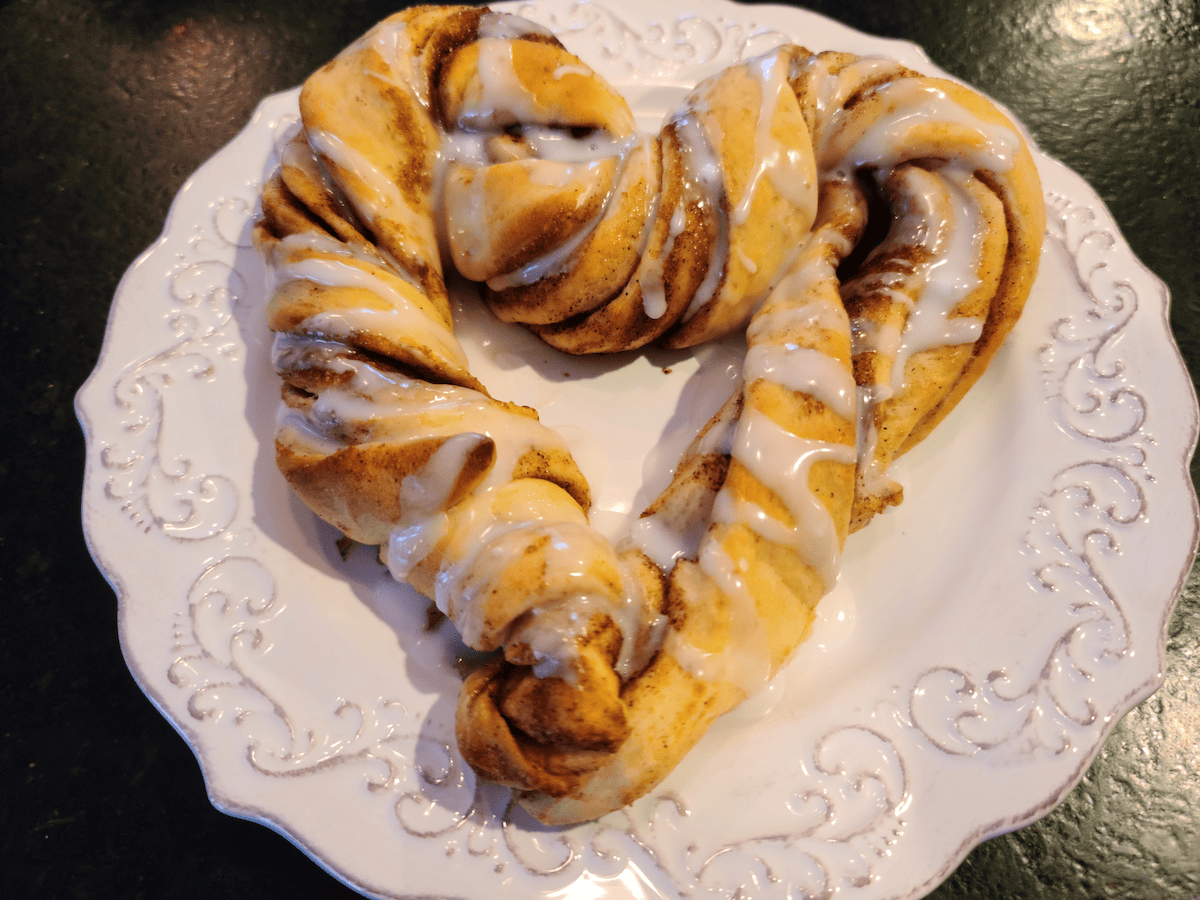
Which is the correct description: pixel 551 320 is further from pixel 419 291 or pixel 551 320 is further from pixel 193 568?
pixel 193 568

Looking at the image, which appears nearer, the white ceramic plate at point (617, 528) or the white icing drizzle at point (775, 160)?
the white ceramic plate at point (617, 528)

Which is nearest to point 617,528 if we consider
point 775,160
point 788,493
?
point 788,493

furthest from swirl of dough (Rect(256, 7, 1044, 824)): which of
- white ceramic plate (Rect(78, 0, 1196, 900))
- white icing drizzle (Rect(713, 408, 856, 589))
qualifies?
white ceramic plate (Rect(78, 0, 1196, 900))

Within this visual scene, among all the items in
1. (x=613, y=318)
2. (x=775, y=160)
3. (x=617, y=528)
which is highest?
(x=775, y=160)

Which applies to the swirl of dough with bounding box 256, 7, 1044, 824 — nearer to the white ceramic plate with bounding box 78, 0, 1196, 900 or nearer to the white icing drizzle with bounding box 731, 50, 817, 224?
the white icing drizzle with bounding box 731, 50, 817, 224

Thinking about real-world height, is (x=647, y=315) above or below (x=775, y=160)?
below

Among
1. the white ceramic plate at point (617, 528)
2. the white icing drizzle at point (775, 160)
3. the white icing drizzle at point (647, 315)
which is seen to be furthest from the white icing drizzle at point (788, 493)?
the white icing drizzle at point (775, 160)

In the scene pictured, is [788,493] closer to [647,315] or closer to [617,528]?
[617,528]

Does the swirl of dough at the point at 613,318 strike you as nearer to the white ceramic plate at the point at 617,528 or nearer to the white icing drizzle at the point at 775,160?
the white icing drizzle at the point at 775,160
